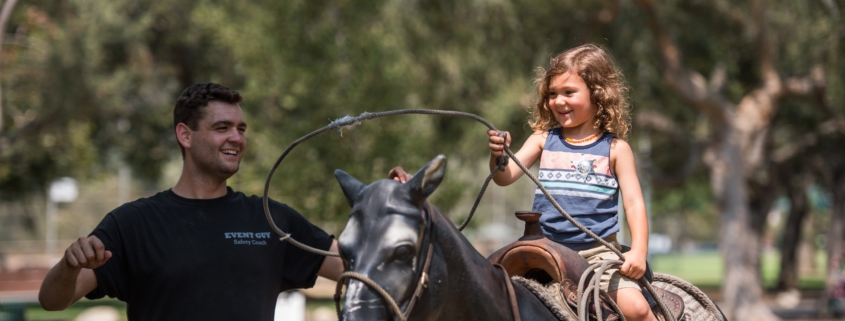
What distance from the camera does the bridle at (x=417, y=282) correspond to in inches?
91.4

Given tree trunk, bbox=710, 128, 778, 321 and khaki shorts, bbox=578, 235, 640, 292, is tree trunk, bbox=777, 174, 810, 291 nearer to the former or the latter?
tree trunk, bbox=710, 128, 778, 321

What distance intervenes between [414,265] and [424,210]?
0.17m

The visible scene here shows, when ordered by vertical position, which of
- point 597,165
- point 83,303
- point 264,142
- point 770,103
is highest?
point 770,103

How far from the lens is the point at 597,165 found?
3570 millimetres

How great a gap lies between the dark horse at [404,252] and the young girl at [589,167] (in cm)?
94

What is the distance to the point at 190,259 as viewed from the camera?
3.86m

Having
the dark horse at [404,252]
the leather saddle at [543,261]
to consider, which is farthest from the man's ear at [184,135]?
the dark horse at [404,252]

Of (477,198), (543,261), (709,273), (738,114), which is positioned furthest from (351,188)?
(709,273)

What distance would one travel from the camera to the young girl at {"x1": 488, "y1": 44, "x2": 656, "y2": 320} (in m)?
3.49

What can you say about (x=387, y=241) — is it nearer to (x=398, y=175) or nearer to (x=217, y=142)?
(x=398, y=175)

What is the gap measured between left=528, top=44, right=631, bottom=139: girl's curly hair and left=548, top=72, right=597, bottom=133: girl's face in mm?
27

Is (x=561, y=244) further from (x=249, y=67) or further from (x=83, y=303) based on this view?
(x=83, y=303)

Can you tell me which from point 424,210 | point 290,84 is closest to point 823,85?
point 290,84

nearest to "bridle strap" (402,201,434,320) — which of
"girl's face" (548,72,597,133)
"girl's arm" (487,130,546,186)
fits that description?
"girl's arm" (487,130,546,186)
